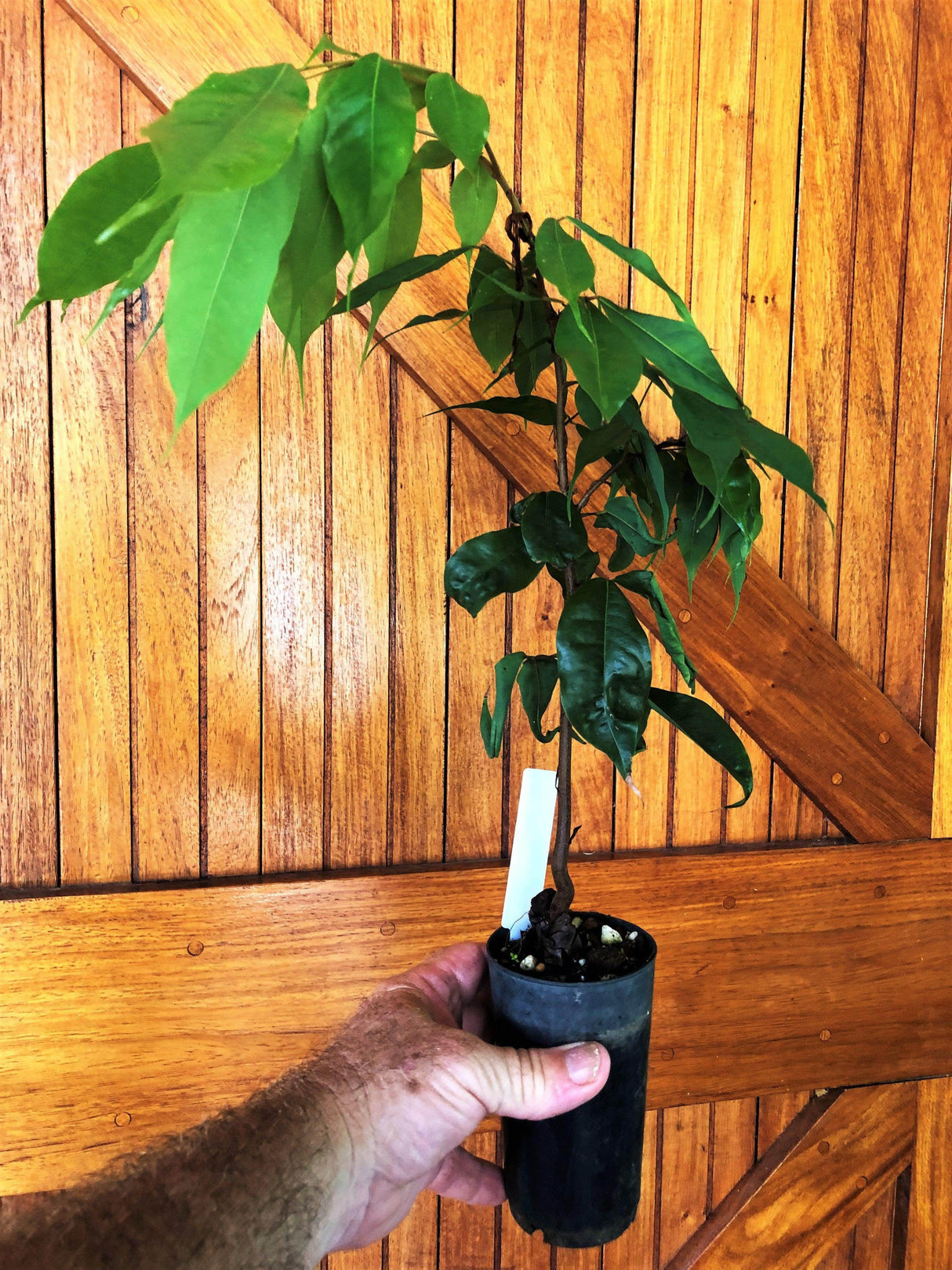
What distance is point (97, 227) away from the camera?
53 centimetres

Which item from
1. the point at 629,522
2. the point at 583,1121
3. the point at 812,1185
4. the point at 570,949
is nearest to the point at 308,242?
the point at 629,522

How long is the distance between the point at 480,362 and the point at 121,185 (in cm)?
80

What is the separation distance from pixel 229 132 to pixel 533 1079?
Answer: 2.35 feet

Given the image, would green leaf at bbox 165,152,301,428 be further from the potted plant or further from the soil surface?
the soil surface

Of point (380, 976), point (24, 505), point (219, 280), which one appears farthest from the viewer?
point (380, 976)

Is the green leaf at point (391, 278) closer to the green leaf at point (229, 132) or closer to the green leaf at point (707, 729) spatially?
the green leaf at point (229, 132)

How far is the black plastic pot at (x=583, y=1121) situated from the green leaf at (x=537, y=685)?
8.6 inches

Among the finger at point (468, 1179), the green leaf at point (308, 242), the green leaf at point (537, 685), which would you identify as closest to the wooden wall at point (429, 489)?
the finger at point (468, 1179)

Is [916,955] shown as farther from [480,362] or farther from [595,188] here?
[595,188]

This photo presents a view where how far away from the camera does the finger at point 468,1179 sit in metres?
1.04

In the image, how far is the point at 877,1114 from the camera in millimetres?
1576

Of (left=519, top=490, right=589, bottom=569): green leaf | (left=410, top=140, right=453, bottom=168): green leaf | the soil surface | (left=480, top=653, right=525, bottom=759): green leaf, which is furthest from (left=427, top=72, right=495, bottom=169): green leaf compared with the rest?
the soil surface

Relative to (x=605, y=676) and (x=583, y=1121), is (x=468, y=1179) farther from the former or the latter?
(x=605, y=676)

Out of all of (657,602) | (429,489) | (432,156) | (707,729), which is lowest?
(707,729)
